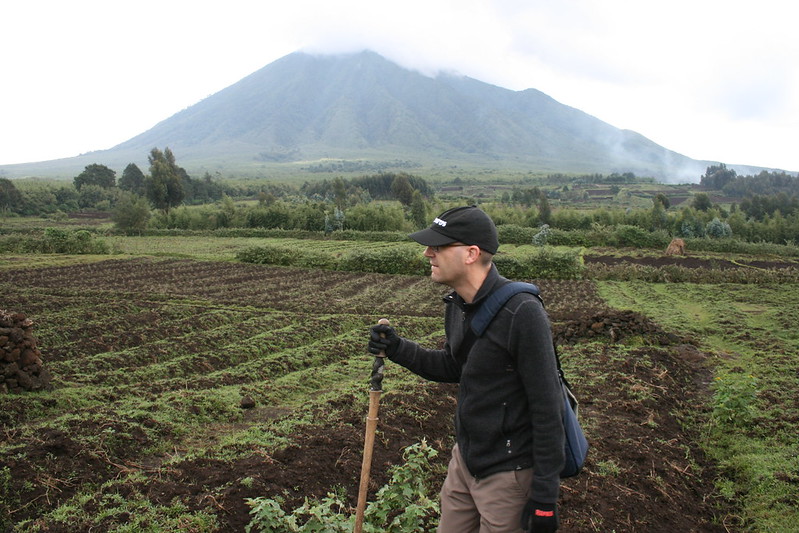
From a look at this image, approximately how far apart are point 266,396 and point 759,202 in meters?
66.3

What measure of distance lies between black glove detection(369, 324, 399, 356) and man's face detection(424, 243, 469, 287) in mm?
549

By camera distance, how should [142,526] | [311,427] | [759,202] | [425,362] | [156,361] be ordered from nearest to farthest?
[425,362], [142,526], [311,427], [156,361], [759,202]

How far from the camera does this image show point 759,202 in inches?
2335

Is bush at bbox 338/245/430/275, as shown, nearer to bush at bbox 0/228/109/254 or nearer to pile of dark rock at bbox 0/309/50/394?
bush at bbox 0/228/109/254

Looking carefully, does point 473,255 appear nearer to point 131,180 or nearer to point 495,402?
point 495,402

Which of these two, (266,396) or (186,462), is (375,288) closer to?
(266,396)

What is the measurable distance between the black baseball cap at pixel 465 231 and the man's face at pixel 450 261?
0.05 m

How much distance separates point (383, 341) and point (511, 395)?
841 mm

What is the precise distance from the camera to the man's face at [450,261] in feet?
9.08

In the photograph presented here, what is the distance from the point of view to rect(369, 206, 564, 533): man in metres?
2.48

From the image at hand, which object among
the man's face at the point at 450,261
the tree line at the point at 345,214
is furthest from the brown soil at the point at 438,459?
the tree line at the point at 345,214

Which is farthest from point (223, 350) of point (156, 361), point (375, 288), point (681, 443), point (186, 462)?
point (375, 288)

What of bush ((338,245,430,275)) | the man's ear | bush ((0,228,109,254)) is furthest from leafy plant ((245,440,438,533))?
bush ((0,228,109,254))

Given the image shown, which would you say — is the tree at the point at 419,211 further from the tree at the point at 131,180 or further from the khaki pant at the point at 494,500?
the khaki pant at the point at 494,500
